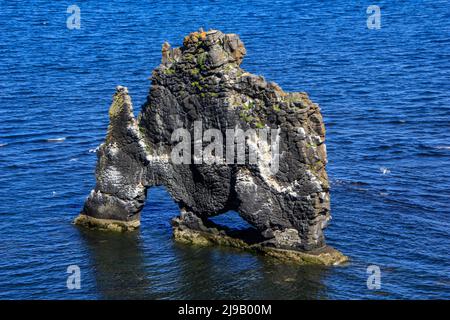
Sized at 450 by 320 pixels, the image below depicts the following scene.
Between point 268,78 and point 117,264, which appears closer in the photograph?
point 117,264

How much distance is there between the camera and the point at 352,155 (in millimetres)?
90438

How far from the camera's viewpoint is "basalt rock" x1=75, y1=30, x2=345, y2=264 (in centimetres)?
6284

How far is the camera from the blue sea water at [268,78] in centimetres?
6294

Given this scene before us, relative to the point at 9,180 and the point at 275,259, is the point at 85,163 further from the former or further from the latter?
the point at 275,259

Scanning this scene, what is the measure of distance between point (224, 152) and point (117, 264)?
473 inches

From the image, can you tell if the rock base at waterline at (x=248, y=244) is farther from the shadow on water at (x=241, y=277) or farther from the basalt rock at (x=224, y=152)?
the shadow on water at (x=241, y=277)
